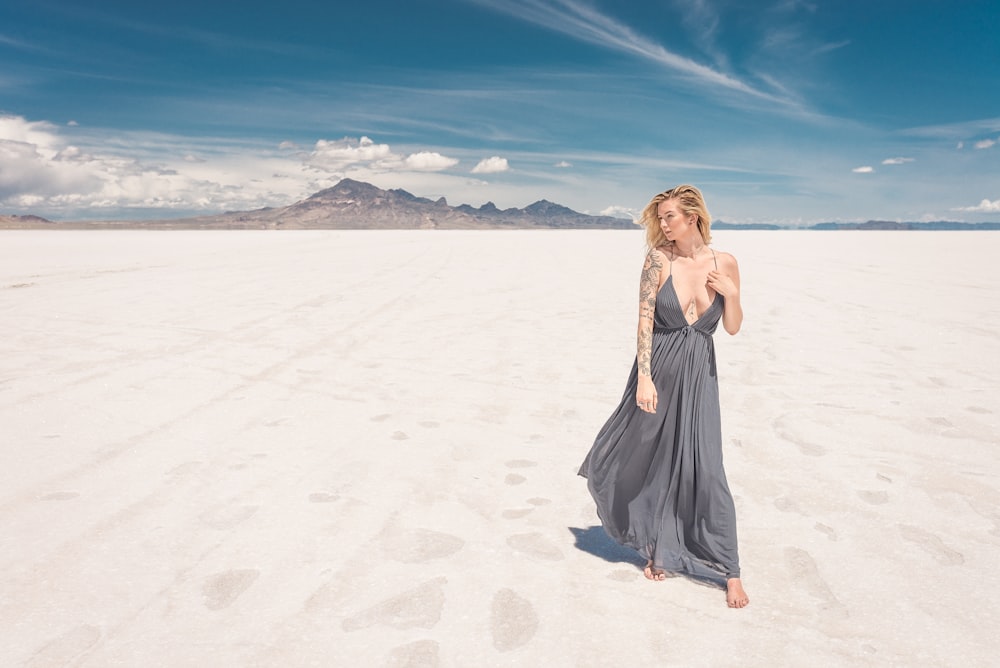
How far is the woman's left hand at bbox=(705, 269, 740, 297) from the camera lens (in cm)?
256

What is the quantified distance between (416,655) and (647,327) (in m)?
1.60

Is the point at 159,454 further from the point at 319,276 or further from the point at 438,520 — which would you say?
the point at 319,276

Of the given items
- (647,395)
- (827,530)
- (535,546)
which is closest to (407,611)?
(535,546)

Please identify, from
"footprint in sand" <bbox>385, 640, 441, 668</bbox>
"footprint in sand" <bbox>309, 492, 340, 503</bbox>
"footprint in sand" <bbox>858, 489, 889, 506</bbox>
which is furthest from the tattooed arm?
"footprint in sand" <bbox>309, 492, 340, 503</bbox>

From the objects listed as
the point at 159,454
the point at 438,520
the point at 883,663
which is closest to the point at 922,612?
the point at 883,663

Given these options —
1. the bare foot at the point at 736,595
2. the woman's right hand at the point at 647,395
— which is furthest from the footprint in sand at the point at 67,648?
the bare foot at the point at 736,595

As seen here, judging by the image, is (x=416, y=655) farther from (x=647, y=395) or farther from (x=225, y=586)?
(x=647, y=395)

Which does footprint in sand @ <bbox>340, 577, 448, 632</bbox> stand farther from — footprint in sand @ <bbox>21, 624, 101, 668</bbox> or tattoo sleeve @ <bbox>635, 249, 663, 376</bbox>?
tattoo sleeve @ <bbox>635, 249, 663, 376</bbox>

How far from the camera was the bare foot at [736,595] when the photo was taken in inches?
102

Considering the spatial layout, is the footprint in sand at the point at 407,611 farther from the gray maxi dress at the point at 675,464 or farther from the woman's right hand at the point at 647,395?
the woman's right hand at the point at 647,395

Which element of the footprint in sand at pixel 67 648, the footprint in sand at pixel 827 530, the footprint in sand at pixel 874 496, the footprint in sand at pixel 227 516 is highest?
the footprint in sand at pixel 874 496

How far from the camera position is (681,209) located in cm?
260

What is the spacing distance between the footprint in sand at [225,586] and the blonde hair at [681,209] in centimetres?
233

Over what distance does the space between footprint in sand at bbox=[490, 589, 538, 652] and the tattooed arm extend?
0.98 m
